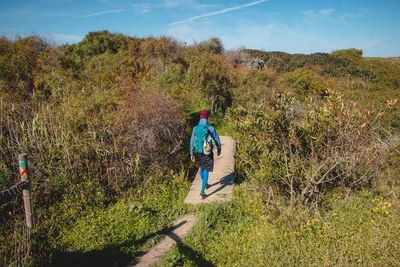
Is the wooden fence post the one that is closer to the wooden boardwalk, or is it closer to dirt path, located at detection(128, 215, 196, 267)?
dirt path, located at detection(128, 215, 196, 267)

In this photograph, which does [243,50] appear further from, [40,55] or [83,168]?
[83,168]

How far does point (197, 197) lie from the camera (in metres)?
5.19

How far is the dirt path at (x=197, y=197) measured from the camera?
12.4ft

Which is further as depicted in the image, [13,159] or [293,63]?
[293,63]

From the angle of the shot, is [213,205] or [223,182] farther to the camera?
[223,182]

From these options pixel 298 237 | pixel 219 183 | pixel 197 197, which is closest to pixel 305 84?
pixel 219 183

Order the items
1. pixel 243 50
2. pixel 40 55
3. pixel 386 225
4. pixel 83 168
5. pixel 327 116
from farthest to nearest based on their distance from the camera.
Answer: pixel 243 50 < pixel 40 55 < pixel 83 168 < pixel 327 116 < pixel 386 225

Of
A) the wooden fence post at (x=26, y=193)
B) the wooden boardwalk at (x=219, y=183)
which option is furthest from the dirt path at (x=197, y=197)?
the wooden fence post at (x=26, y=193)

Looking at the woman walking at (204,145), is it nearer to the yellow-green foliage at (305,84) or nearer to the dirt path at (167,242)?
the dirt path at (167,242)

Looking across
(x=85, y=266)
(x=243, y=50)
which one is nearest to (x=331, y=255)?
(x=85, y=266)

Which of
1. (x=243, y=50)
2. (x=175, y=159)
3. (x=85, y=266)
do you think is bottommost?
(x=85, y=266)

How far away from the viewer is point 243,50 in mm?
28094

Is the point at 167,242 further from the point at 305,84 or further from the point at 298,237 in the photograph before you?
the point at 305,84

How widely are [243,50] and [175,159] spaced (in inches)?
963
